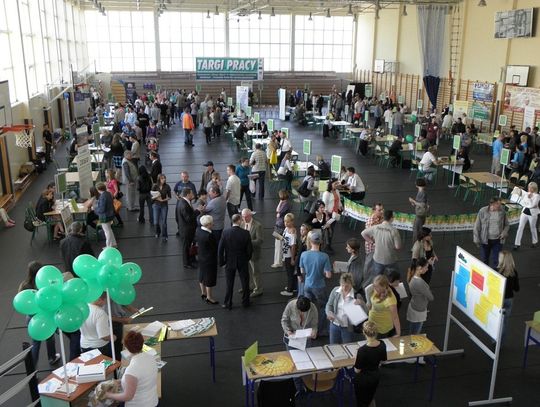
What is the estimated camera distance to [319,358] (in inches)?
206

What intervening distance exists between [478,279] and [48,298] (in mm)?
4383

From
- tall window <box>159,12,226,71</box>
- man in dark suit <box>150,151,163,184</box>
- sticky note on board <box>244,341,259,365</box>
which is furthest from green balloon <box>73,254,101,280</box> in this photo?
tall window <box>159,12,226,71</box>

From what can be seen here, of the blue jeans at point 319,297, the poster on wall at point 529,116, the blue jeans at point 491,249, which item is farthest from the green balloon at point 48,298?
the poster on wall at point 529,116

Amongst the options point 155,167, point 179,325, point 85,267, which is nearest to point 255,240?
point 179,325

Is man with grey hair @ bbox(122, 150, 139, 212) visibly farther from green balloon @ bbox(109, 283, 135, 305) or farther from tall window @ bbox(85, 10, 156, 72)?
tall window @ bbox(85, 10, 156, 72)

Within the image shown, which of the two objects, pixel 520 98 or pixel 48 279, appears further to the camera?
pixel 520 98

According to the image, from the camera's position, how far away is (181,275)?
870cm

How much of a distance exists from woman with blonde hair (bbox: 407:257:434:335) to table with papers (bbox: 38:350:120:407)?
3.41 meters

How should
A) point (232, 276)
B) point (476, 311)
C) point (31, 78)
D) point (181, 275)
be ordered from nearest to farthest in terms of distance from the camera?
point (476, 311), point (232, 276), point (181, 275), point (31, 78)

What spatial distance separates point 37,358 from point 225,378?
225 centimetres

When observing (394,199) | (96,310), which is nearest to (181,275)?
(96,310)

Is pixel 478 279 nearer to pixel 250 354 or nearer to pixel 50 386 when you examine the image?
pixel 250 354

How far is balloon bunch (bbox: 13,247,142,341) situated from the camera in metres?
4.37

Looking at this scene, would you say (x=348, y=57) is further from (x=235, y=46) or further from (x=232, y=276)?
(x=232, y=276)
